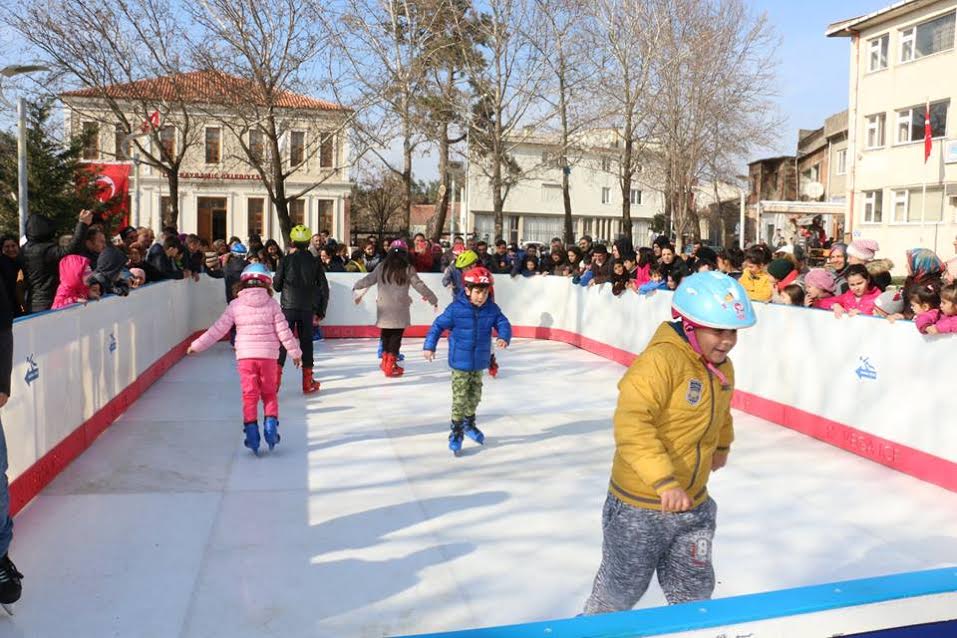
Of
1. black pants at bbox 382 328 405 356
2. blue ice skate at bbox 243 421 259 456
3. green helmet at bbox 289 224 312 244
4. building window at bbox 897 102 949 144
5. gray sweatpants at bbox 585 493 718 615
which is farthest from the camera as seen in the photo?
building window at bbox 897 102 949 144

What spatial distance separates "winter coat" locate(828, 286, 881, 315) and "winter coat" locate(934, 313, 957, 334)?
4.12 feet

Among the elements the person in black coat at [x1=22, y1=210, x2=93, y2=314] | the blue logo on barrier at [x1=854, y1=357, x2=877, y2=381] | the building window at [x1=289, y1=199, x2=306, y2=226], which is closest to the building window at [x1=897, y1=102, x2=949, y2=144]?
the blue logo on barrier at [x1=854, y1=357, x2=877, y2=381]

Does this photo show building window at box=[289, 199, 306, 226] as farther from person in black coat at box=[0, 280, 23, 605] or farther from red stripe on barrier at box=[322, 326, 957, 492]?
person in black coat at box=[0, 280, 23, 605]

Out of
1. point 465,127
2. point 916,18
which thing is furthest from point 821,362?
point 916,18

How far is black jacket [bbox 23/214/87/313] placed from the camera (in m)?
8.33

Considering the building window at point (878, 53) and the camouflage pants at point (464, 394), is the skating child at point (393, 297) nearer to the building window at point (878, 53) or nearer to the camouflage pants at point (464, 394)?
the camouflage pants at point (464, 394)

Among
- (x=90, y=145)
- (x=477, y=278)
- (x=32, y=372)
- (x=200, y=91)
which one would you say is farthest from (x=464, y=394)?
(x=90, y=145)

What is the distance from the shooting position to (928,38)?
1165 inches

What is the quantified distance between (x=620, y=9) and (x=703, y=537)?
2167cm

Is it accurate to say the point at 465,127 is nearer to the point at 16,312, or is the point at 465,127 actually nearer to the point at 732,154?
the point at 732,154

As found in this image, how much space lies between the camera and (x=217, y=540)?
5.25 meters

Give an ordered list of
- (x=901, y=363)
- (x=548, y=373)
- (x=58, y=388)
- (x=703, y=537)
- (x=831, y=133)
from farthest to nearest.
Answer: (x=831, y=133) < (x=548, y=373) < (x=901, y=363) < (x=58, y=388) < (x=703, y=537)

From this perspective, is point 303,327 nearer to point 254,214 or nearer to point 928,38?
point 928,38

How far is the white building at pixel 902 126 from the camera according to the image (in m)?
28.7
